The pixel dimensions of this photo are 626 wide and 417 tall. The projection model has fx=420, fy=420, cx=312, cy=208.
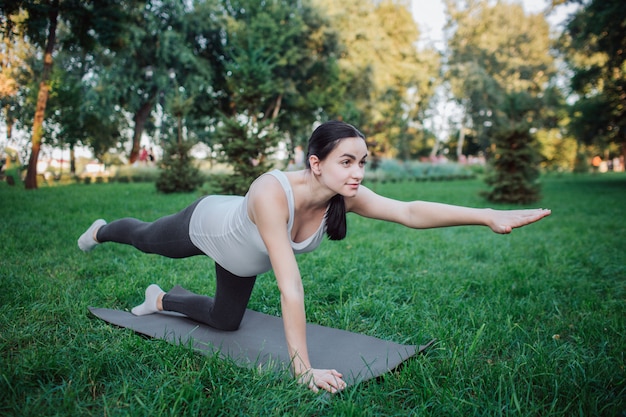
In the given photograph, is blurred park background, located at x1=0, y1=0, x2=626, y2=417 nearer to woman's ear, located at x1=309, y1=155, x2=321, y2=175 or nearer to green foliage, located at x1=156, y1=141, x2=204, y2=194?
green foliage, located at x1=156, y1=141, x2=204, y2=194

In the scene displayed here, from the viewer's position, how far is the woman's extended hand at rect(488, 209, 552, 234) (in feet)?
6.37

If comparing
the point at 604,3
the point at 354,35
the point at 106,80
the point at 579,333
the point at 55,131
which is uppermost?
the point at 354,35

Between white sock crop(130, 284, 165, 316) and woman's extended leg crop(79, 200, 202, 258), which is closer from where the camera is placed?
woman's extended leg crop(79, 200, 202, 258)

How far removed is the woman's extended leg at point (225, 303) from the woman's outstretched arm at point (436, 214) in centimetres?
83

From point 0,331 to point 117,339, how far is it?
71 cm

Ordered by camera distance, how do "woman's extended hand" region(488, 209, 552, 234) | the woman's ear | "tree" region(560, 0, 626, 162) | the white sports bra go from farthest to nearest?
"tree" region(560, 0, 626, 162)
the white sports bra
the woman's ear
"woman's extended hand" region(488, 209, 552, 234)

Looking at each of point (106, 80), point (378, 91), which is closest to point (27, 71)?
point (106, 80)

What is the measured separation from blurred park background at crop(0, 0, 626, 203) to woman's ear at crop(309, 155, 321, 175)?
24.0 ft

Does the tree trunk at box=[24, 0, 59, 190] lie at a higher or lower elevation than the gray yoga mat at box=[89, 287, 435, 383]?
higher

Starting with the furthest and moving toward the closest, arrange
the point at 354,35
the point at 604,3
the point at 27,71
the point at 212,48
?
the point at 354,35 < the point at 212,48 < the point at 604,3 < the point at 27,71

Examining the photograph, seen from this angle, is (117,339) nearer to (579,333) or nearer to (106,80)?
(579,333)

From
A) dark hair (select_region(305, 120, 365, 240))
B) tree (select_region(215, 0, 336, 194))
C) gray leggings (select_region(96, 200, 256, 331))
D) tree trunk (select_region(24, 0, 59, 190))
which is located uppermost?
tree (select_region(215, 0, 336, 194))

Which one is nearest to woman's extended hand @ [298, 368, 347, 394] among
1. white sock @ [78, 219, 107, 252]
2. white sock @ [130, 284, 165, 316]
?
white sock @ [130, 284, 165, 316]

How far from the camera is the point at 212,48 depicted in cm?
2575
